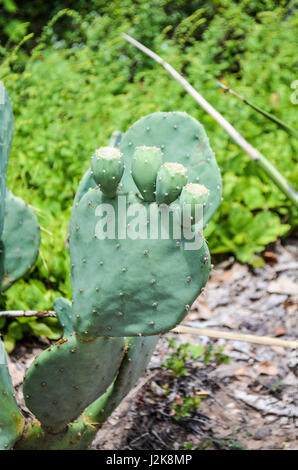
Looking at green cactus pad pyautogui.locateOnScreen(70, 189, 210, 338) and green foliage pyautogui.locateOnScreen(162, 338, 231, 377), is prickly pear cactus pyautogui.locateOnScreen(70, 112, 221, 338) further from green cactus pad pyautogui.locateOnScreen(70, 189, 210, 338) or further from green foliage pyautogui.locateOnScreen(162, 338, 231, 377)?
green foliage pyautogui.locateOnScreen(162, 338, 231, 377)

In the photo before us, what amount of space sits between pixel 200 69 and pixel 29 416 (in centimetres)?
256

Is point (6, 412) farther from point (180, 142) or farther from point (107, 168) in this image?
point (180, 142)

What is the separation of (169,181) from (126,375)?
2.42 feet

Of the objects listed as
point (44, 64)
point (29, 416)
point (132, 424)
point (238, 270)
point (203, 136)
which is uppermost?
point (203, 136)

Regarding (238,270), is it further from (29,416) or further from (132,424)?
(29,416)

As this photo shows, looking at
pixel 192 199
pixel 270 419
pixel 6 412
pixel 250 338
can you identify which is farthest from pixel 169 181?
pixel 270 419

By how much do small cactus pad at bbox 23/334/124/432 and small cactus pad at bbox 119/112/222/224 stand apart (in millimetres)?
503

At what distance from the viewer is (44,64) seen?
377cm

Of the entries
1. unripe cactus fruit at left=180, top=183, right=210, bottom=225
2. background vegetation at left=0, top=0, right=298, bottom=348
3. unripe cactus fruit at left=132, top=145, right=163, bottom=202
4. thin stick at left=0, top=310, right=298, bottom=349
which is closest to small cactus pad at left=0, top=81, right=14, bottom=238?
thin stick at left=0, top=310, right=298, bottom=349

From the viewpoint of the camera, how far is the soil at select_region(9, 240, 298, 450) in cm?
200

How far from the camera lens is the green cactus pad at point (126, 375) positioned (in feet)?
5.14

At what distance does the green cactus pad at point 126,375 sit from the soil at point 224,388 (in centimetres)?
37

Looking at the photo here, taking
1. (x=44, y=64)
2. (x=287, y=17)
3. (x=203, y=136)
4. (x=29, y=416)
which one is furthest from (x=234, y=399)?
(x=287, y=17)

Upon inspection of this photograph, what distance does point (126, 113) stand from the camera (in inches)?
128
